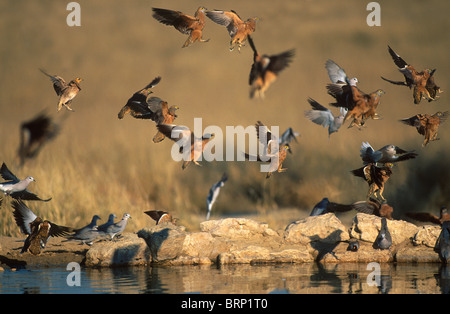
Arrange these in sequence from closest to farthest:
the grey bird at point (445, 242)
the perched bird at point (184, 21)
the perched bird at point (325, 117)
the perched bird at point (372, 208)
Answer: the perched bird at point (184, 21)
the grey bird at point (445, 242)
the perched bird at point (325, 117)
the perched bird at point (372, 208)

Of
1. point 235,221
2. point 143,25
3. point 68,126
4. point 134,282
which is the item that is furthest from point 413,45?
point 134,282

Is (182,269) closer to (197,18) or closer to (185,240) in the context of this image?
(185,240)

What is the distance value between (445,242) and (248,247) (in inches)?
102

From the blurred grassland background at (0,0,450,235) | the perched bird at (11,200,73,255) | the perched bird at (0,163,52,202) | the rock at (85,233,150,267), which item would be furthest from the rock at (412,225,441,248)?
the perched bird at (0,163,52,202)

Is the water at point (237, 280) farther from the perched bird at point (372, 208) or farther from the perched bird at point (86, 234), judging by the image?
the perched bird at point (372, 208)

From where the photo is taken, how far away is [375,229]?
1120 cm

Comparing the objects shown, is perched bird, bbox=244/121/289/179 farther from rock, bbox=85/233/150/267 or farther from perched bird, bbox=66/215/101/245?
perched bird, bbox=66/215/101/245

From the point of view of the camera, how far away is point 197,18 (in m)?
10.2

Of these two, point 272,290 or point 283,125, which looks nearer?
point 272,290

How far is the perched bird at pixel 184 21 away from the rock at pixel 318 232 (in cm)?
319

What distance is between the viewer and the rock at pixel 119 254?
36.1 feet

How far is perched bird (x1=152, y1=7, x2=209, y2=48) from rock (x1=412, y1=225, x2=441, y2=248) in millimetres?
4005

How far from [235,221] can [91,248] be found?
211cm

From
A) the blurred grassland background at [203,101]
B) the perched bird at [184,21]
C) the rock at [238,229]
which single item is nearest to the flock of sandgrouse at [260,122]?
the perched bird at [184,21]
